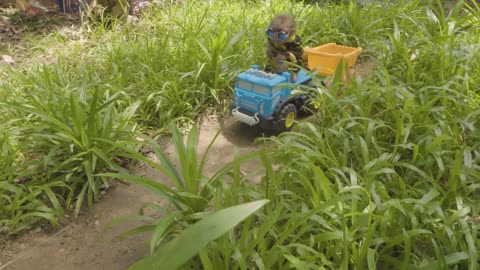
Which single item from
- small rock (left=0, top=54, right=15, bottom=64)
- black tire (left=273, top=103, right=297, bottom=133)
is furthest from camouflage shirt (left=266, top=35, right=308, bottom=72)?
small rock (left=0, top=54, right=15, bottom=64)

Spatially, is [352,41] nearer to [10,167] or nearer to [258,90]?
[258,90]

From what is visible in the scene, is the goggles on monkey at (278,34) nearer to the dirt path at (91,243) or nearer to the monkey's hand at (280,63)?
the monkey's hand at (280,63)

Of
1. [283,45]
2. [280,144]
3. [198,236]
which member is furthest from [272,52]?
[198,236]

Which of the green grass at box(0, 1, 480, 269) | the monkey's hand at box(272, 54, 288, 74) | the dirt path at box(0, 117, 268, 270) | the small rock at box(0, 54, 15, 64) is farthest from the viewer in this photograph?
the small rock at box(0, 54, 15, 64)

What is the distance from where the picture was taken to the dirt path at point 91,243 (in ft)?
7.17

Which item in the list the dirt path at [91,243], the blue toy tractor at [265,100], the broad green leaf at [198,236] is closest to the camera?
the broad green leaf at [198,236]

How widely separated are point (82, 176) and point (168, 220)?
3.14ft

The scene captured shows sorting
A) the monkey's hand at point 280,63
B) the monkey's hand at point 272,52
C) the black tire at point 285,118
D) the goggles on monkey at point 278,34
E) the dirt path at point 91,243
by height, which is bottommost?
the dirt path at point 91,243

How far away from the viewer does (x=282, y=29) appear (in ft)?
10.3

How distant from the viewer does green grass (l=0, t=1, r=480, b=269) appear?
1.83 metres

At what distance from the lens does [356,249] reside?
176 centimetres

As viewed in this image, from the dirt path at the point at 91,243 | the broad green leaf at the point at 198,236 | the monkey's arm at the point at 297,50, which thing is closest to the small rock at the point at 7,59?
the dirt path at the point at 91,243

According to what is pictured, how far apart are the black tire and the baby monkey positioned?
0.23 metres

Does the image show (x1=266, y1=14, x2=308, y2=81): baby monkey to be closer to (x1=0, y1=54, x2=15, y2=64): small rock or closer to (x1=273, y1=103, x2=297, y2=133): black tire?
(x1=273, y1=103, x2=297, y2=133): black tire
